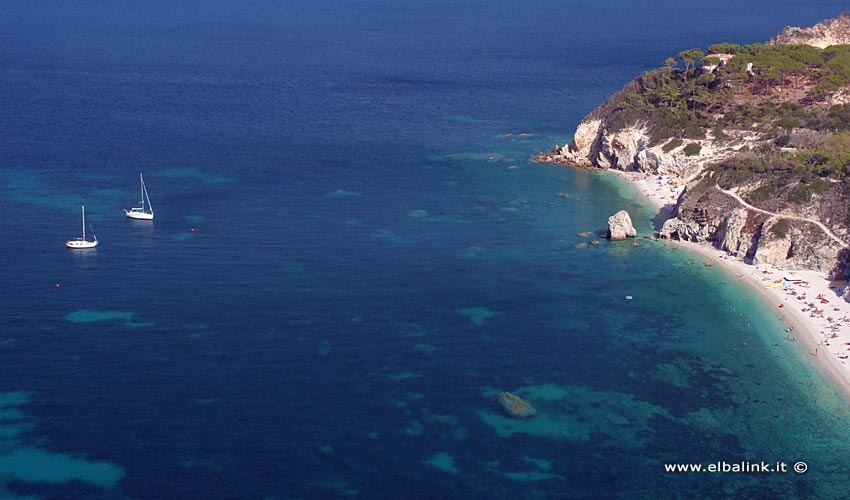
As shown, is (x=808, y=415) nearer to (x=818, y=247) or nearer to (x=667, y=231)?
(x=818, y=247)

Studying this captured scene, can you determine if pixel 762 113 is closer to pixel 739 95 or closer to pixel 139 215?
pixel 739 95

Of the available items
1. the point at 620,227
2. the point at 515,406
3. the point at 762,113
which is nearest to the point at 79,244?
the point at 515,406

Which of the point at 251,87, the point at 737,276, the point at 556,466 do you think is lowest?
the point at 556,466

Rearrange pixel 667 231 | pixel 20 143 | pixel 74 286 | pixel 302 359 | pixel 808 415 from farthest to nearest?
pixel 20 143, pixel 667 231, pixel 74 286, pixel 302 359, pixel 808 415

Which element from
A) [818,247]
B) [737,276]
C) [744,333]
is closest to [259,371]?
[744,333]

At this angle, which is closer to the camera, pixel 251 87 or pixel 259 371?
pixel 259 371

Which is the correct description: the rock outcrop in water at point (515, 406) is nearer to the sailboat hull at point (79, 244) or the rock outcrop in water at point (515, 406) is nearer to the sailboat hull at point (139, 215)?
the sailboat hull at point (79, 244)
